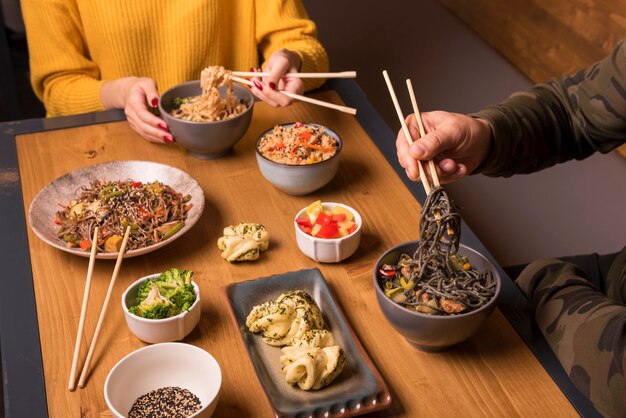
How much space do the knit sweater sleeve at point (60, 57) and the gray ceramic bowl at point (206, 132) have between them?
405mm

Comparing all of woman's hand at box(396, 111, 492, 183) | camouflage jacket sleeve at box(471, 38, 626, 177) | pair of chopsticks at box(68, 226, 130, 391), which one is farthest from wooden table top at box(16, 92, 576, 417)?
camouflage jacket sleeve at box(471, 38, 626, 177)

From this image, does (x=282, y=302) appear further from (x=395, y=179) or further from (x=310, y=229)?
(x=395, y=179)

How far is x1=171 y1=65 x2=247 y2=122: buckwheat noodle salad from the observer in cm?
183

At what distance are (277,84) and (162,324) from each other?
880mm

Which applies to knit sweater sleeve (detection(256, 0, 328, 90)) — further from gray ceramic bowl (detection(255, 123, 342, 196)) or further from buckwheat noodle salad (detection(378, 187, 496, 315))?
buckwheat noodle salad (detection(378, 187, 496, 315))

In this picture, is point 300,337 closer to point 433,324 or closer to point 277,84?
point 433,324

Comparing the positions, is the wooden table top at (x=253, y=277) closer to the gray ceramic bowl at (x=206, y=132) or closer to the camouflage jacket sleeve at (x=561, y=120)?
the gray ceramic bowl at (x=206, y=132)

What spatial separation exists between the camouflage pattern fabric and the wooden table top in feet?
0.23

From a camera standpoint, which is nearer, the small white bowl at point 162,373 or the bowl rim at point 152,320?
the small white bowl at point 162,373

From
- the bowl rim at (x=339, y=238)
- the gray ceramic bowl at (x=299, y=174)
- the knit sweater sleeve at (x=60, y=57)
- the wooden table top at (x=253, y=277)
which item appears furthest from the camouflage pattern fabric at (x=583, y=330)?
the knit sweater sleeve at (x=60, y=57)

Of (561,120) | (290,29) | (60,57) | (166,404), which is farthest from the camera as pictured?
(290,29)

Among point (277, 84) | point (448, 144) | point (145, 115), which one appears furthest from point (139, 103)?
point (448, 144)

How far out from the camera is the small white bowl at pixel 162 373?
117 cm

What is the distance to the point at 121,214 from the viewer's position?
5.17ft
